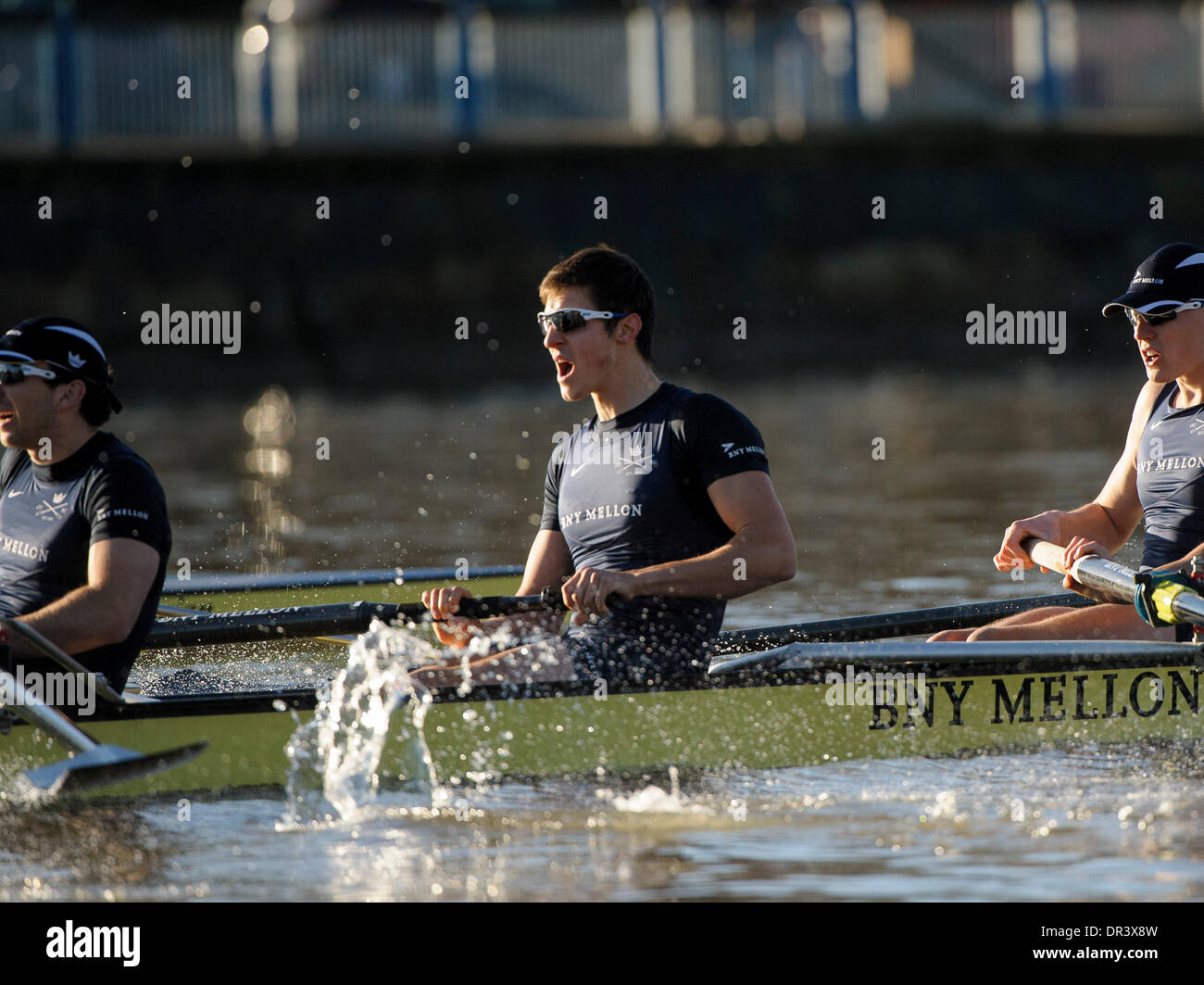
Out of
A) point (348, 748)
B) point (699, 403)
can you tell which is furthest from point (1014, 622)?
point (348, 748)

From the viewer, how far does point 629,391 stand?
6.66 meters

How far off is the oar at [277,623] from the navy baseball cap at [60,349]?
1273mm

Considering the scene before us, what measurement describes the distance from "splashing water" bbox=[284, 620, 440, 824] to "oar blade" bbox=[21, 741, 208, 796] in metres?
0.43

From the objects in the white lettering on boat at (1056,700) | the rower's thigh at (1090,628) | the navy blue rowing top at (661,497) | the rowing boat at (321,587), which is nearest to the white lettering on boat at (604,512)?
the navy blue rowing top at (661,497)

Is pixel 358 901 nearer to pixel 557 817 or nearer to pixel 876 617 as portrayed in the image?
pixel 557 817

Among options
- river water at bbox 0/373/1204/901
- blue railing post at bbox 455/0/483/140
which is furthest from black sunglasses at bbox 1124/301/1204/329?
blue railing post at bbox 455/0/483/140

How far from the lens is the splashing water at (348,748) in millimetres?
6500

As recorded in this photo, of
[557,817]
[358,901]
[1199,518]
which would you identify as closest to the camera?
[358,901]

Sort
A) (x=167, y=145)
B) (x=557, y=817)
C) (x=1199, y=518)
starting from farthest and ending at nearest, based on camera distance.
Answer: (x=167, y=145) < (x=1199, y=518) < (x=557, y=817)

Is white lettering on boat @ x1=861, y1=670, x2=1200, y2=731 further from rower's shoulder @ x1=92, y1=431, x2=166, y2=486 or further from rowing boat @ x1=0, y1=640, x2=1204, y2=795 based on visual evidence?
rower's shoulder @ x1=92, y1=431, x2=166, y2=486

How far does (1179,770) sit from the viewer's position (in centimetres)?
677
